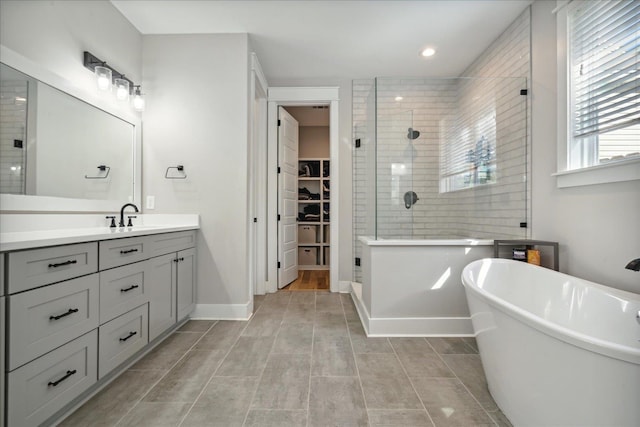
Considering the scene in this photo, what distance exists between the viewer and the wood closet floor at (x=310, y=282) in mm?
4062

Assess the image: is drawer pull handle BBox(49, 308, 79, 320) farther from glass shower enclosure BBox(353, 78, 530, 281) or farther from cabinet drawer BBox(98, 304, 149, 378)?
glass shower enclosure BBox(353, 78, 530, 281)

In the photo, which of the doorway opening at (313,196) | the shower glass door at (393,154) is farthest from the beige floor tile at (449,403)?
the doorway opening at (313,196)

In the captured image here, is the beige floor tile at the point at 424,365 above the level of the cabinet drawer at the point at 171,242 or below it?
below

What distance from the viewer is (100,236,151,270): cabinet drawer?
1.71 metres

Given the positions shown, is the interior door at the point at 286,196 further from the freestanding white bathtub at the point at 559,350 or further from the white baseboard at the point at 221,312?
the freestanding white bathtub at the point at 559,350

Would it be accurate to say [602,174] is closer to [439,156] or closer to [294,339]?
[439,156]

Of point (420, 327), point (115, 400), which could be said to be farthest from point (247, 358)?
point (420, 327)

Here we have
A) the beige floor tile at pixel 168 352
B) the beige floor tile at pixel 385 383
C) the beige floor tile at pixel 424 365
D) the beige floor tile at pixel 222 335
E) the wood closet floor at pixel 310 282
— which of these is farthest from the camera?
the wood closet floor at pixel 310 282

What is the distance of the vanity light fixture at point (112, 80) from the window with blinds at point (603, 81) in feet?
11.0

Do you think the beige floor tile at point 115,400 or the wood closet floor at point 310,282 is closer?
the beige floor tile at point 115,400

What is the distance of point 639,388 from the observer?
2.77 feet

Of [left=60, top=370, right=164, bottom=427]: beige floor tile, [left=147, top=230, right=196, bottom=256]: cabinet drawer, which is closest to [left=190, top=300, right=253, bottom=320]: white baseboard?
[left=147, top=230, right=196, bottom=256]: cabinet drawer

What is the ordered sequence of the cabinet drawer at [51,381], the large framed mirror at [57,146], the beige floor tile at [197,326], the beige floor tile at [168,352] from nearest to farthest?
1. the cabinet drawer at [51,381]
2. the large framed mirror at [57,146]
3. the beige floor tile at [168,352]
4. the beige floor tile at [197,326]

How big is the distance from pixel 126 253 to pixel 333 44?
2646mm
